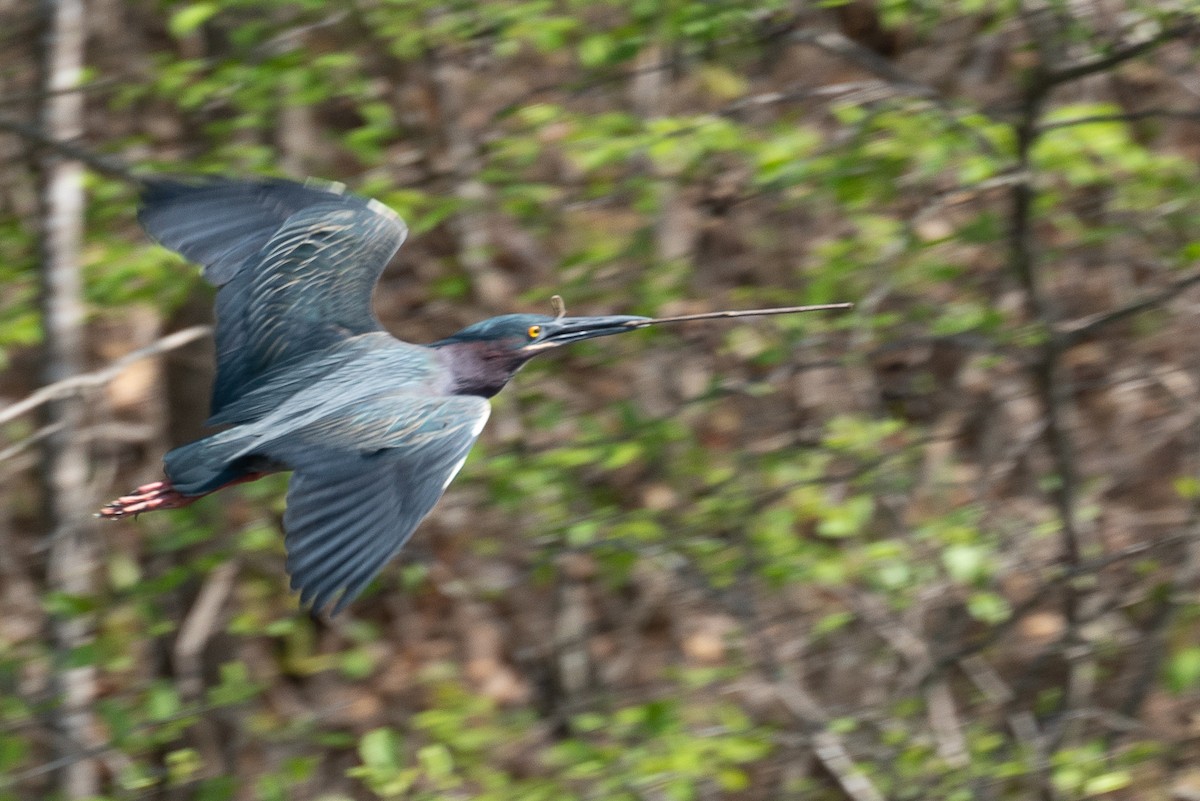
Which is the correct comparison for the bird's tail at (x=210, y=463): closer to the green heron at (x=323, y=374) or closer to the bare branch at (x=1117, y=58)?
the green heron at (x=323, y=374)

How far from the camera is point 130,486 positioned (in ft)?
21.6

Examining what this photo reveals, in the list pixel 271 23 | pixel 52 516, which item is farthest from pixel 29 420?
pixel 271 23

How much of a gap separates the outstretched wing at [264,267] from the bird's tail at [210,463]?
0.51m

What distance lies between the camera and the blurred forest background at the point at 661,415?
5.05 metres

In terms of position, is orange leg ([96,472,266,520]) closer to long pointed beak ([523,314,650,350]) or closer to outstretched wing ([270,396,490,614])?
outstretched wing ([270,396,490,614])

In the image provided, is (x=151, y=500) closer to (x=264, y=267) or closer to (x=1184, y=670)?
(x=264, y=267)

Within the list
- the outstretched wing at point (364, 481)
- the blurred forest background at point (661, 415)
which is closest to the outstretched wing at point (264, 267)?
the blurred forest background at point (661, 415)

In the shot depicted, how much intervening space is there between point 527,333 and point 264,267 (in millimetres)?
723

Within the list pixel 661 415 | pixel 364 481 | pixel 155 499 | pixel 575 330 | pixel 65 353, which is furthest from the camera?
pixel 661 415

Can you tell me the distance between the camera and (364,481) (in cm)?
339

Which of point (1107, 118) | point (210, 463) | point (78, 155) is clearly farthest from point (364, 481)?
point (1107, 118)

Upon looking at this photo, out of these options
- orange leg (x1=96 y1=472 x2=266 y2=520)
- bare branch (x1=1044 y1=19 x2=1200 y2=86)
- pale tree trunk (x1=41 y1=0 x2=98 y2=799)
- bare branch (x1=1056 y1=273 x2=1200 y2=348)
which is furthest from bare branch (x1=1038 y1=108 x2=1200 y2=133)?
pale tree trunk (x1=41 y1=0 x2=98 y2=799)

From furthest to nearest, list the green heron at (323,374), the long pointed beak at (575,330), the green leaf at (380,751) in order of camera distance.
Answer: the green leaf at (380,751) < the long pointed beak at (575,330) < the green heron at (323,374)

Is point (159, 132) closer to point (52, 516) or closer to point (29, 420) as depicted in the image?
point (29, 420)
